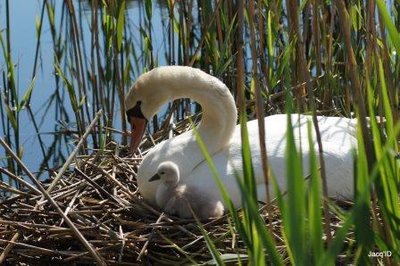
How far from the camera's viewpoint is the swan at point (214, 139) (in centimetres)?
346

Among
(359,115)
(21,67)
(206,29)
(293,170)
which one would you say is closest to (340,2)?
(359,115)

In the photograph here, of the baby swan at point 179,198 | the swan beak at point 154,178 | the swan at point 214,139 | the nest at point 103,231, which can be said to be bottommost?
the nest at point 103,231

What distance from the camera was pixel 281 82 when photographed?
5004 mm

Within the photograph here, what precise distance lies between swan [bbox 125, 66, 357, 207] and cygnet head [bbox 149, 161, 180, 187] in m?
0.06

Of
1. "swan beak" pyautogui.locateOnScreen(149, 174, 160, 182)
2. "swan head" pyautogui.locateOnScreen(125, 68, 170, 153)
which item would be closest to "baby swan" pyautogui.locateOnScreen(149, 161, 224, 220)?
"swan beak" pyautogui.locateOnScreen(149, 174, 160, 182)

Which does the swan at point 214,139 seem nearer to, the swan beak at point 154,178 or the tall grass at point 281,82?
the swan beak at point 154,178

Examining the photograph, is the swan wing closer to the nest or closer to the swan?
the swan

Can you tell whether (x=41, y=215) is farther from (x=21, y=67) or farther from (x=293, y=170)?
(x=21, y=67)

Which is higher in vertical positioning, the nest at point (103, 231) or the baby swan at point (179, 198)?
the baby swan at point (179, 198)

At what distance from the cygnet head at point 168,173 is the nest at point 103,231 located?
130mm

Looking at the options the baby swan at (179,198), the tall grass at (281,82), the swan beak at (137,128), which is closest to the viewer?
the tall grass at (281,82)

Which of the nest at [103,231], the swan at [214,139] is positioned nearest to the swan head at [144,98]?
the swan at [214,139]

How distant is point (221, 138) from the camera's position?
365 cm

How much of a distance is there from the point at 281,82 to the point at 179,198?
70.9 inches
